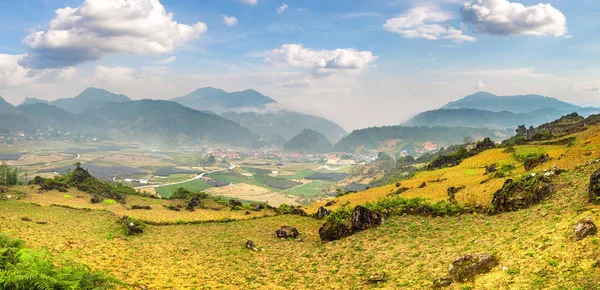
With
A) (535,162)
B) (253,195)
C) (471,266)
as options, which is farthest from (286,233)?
(253,195)

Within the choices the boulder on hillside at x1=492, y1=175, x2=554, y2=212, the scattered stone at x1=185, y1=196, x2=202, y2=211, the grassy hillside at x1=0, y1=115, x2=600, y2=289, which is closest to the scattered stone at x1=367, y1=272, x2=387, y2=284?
the grassy hillside at x1=0, y1=115, x2=600, y2=289

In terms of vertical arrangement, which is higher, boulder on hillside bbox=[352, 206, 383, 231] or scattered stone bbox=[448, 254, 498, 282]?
scattered stone bbox=[448, 254, 498, 282]

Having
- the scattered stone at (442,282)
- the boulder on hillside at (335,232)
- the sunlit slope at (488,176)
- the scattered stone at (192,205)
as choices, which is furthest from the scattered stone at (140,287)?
the scattered stone at (192,205)

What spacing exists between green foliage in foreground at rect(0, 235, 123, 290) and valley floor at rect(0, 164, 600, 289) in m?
3.28

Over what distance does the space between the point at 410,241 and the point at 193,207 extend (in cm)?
3891

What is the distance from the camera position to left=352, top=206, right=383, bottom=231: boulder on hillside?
31.8 meters

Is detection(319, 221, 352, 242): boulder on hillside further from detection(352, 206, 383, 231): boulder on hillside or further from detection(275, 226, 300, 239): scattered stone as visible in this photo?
detection(275, 226, 300, 239): scattered stone

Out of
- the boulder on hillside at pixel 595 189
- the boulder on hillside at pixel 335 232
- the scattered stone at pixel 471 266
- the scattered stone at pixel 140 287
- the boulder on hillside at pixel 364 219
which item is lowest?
the boulder on hillside at pixel 335 232

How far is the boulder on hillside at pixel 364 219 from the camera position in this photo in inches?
1251

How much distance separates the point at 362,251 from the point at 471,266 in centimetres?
1055

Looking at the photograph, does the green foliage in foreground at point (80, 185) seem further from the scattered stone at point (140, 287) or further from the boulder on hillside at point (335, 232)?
the scattered stone at point (140, 287)

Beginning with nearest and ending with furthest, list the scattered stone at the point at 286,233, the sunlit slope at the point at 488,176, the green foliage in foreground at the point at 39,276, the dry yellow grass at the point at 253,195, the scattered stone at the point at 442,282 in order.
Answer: the green foliage in foreground at the point at 39,276, the scattered stone at the point at 442,282, the scattered stone at the point at 286,233, the sunlit slope at the point at 488,176, the dry yellow grass at the point at 253,195

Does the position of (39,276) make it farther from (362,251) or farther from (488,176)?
(488,176)

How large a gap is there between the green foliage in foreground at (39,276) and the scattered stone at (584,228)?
23.7 m
